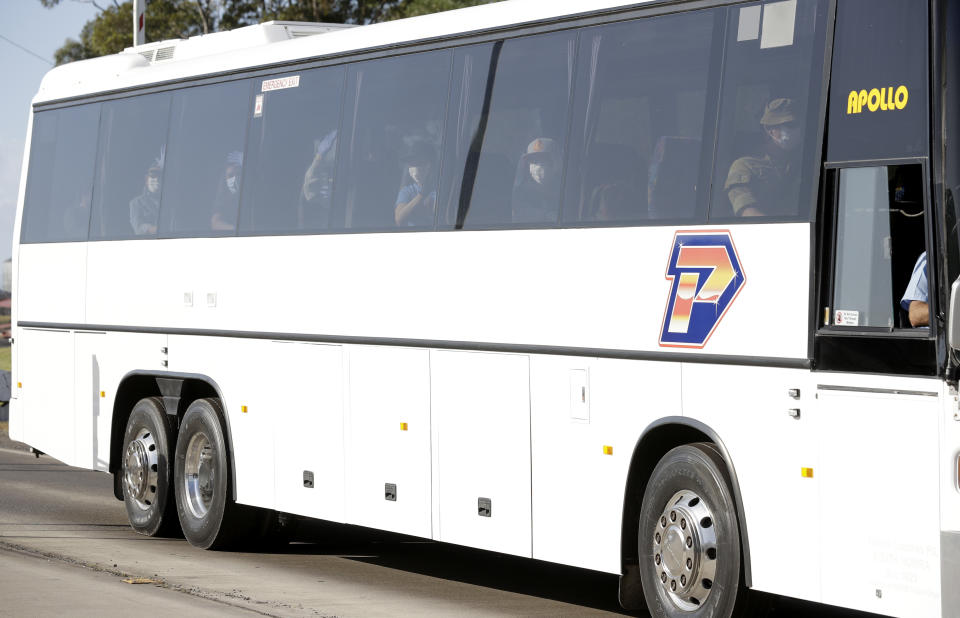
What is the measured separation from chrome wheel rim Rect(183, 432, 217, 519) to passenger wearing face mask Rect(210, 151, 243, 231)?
1.76m

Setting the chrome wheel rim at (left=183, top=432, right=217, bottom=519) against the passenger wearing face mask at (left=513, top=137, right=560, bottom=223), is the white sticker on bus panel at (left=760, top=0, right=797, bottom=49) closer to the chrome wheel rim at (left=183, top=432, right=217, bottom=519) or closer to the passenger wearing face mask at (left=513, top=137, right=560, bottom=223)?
the passenger wearing face mask at (left=513, top=137, right=560, bottom=223)

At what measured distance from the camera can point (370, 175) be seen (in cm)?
1180

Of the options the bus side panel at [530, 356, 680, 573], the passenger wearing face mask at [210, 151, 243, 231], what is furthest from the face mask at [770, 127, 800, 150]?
the passenger wearing face mask at [210, 151, 243, 231]

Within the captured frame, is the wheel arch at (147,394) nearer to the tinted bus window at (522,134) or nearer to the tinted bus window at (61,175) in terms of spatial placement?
the tinted bus window at (61,175)

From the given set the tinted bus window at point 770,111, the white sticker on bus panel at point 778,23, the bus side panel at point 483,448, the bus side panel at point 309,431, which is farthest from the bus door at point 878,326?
the bus side panel at point 309,431

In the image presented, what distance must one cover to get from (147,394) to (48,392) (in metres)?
1.49

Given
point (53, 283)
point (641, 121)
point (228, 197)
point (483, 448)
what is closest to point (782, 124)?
point (641, 121)

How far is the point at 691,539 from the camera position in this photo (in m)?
9.06

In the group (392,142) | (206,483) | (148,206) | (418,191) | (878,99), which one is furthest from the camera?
(148,206)

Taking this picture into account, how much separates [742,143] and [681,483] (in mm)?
1899

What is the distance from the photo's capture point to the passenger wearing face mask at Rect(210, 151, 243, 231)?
43.7 ft

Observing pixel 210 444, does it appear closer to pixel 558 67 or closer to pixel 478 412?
pixel 478 412

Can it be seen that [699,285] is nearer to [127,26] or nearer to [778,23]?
[778,23]

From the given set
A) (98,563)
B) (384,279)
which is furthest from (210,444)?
(384,279)
